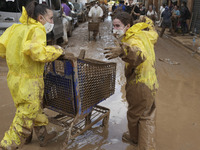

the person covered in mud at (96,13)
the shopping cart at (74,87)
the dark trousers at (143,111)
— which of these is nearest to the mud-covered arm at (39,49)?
the shopping cart at (74,87)

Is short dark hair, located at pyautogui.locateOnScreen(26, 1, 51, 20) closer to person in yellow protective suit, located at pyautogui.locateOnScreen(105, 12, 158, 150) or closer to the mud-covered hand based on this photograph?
person in yellow protective suit, located at pyautogui.locateOnScreen(105, 12, 158, 150)

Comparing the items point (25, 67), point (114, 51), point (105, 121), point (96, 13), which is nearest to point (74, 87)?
point (25, 67)

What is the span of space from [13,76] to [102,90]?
Answer: 1099 mm

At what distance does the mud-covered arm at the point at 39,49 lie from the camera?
6.48ft

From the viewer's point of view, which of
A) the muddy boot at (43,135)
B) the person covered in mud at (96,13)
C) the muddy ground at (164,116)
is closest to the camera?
the muddy boot at (43,135)

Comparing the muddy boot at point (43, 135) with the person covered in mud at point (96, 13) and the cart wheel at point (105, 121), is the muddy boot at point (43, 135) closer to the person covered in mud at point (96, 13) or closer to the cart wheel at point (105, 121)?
the cart wheel at point (105, 121)

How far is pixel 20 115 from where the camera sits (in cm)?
225

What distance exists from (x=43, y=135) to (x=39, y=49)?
47.2 inches

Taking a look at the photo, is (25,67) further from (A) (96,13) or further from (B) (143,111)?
(A) (96,13)

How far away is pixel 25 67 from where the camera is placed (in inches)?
85.2

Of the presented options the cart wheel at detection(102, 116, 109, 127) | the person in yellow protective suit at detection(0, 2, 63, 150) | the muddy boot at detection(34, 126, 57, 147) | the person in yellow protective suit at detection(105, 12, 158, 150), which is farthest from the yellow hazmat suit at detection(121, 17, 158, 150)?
the muddy boot at detection(34, 126, 57, 147)

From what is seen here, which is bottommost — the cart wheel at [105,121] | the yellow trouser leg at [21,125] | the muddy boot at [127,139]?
the muddy boot at [127,139]

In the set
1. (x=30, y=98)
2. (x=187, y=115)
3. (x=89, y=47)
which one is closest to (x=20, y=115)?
(x=30, y=98)

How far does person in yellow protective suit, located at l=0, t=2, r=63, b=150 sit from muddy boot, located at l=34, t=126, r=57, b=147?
0.26m
